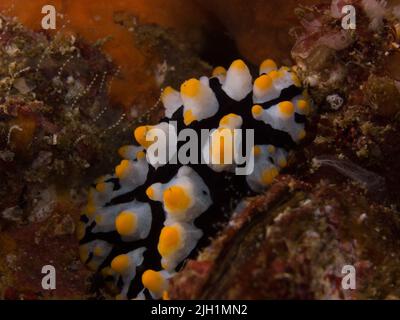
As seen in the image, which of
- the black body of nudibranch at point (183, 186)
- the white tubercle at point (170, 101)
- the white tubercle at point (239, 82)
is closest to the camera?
the black body of nudibranch at point (183, 186)

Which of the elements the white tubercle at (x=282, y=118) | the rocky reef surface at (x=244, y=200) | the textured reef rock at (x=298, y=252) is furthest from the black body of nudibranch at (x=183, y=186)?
the textured reef rock at (x=298, y=252)

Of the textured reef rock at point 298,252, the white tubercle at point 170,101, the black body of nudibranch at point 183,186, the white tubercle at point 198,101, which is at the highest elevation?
the white tubercle at point 170,101

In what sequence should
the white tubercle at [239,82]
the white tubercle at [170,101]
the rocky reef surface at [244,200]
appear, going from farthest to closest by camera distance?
1. the white tubercle at [170,101]
2. the white tubercle at [239,82]
3. the rocky reef surface at [244,200]

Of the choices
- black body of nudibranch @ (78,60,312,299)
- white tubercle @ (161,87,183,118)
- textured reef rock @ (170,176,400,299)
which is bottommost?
textured reef rock @ (170,176,400,299)

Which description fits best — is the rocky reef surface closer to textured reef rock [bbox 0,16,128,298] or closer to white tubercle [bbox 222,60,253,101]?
textured reef rock [bbox 0,16,128,298]

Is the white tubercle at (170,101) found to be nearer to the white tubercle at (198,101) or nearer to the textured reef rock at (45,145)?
the white tubercle at (198,101)

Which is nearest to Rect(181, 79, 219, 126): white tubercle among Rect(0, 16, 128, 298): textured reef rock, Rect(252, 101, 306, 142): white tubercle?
Rect(252, 101, 306, 142): white tubercle

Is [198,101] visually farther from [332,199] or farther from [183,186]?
[332,199]
